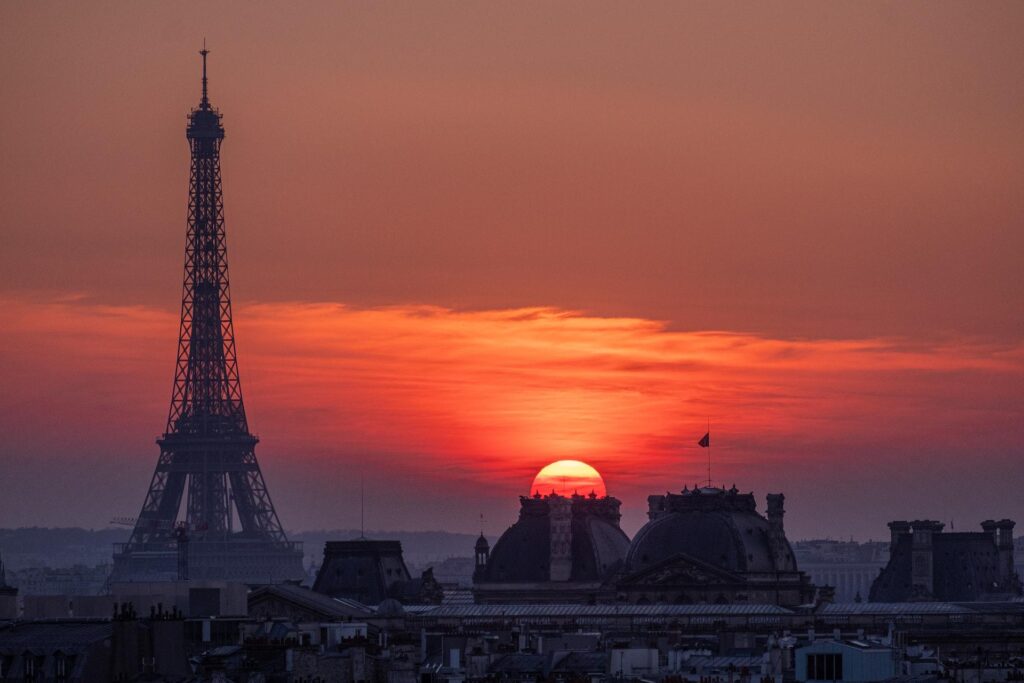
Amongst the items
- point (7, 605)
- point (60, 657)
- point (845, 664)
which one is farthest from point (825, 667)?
point (7, 605)

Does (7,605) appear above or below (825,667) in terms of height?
above

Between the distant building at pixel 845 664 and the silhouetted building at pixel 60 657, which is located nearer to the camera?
the silhouetted building at pixel 60 657

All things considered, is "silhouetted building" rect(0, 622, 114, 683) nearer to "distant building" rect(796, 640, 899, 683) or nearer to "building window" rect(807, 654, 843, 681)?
"building window" rect(807, 654, 843, 681)

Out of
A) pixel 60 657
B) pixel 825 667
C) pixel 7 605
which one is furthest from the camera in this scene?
pixel 7 605

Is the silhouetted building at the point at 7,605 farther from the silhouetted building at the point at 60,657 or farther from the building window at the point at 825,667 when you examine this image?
the building window at the point at 825,667

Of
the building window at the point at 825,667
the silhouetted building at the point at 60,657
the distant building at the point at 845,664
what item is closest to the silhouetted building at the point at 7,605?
the silhouetted building at the point at 60,657

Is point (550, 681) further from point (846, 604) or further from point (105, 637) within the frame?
point (846, 604)

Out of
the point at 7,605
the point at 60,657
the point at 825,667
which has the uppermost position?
the point at 7,605

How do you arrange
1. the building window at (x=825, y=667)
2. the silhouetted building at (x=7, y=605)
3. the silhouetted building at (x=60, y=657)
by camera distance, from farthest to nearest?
the silhouetted building at (x=7, y=605) < the building window at (x=825, y=667) < the silhouetted building at (x=60, y=657)

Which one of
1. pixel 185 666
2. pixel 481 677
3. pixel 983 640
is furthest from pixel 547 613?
pixel 185 666

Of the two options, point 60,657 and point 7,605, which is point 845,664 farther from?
point 7,605
